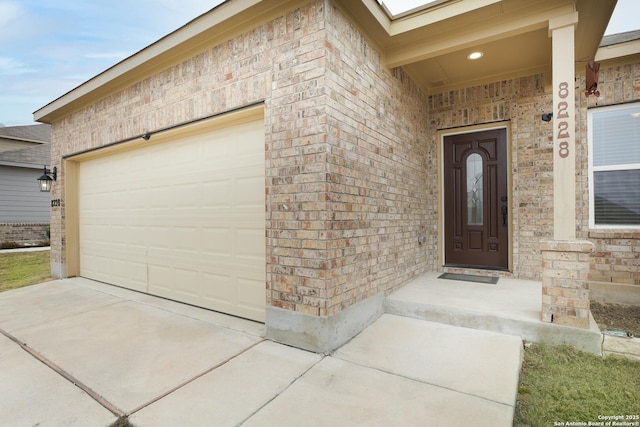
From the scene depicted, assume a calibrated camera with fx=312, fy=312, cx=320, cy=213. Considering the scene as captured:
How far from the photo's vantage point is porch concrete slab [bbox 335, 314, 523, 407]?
6.82 ft

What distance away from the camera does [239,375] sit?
2230 mm

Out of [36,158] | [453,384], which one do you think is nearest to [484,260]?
[453,384]

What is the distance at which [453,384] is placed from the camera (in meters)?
2.08

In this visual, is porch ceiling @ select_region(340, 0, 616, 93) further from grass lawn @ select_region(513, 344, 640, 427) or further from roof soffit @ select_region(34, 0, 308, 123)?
grass lawn @ select_region(513, 344, 640, 427)

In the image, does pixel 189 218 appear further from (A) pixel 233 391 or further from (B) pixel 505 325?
(B) pixel 505 325

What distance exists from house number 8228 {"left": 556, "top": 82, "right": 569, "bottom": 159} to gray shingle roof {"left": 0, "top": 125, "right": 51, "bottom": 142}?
1761cm

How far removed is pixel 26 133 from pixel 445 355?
1844 centimetres

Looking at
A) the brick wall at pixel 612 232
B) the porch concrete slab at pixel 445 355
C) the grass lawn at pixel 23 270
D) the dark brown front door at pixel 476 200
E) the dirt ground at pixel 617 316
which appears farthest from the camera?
the grass lawn at pixel 23 270

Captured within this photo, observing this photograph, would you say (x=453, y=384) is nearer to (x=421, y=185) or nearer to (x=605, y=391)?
(x=605, y=391)

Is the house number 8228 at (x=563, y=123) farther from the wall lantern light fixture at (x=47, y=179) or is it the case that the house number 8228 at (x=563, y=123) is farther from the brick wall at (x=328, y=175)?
the wall lantern light fixture at (x=47, y=179)

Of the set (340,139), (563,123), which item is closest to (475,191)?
(563,123)

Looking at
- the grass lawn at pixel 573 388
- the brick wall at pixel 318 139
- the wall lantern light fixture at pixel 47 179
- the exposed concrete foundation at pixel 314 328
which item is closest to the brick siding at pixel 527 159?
the brick wall at pixel 318 139

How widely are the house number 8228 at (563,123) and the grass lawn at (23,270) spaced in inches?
298

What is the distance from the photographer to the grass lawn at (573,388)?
180 cm
